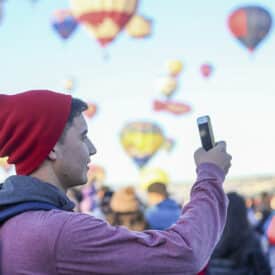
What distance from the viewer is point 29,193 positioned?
1679 mm

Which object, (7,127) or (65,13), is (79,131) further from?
(65,13)

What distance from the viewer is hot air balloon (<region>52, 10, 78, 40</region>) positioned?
27.7m

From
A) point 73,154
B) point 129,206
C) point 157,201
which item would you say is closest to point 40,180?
point 73,154

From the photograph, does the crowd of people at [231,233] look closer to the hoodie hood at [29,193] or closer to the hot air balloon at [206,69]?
the hoodie hood at [29,193]

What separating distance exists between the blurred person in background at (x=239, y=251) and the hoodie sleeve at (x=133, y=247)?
2.75 metres

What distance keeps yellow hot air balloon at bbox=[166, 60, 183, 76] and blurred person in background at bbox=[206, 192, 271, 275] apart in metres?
29.5

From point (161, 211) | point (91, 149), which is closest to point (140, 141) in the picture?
point (161, 211)

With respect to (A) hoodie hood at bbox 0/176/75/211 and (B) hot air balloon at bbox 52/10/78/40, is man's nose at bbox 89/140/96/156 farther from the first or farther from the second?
(B) hot air balloon at bbox 52/10/78/40

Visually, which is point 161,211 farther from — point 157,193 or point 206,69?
point 206,69

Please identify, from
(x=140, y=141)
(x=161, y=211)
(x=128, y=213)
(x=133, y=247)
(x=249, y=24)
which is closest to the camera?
(x=133, y=247)

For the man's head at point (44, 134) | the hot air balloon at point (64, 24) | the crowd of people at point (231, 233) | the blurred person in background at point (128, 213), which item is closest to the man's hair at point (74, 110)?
the man's head at point (44, 134)

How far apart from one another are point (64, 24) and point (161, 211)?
898 inches

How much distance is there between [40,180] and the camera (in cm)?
174

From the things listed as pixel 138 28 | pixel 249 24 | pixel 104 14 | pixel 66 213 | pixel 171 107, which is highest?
pixel 66 213
